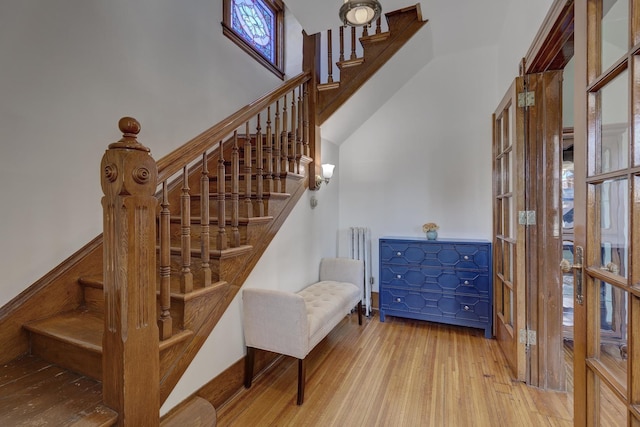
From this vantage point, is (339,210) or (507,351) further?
(339,210)

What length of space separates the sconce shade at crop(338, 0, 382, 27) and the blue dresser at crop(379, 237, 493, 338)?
2.01 metres

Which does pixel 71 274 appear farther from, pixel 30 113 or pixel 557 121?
pixel 557 121

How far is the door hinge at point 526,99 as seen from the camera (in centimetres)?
188

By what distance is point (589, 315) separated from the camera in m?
1.00

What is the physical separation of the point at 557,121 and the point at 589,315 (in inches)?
54.5

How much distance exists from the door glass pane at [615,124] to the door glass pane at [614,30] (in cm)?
7

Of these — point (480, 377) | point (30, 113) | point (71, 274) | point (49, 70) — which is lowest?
point (480, 377)

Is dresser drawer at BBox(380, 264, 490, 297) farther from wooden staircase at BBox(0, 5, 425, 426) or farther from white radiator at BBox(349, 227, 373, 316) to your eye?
wooden staircase at BBox(0, 5, 425, 426)

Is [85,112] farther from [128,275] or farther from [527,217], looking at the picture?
[527,217]

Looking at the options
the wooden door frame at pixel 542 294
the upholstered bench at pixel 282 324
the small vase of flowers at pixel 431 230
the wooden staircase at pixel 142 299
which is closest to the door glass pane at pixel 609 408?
the wooden door frame at pixel 542 294

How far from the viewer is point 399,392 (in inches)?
73.5

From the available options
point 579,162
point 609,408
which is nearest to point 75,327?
point 609,408

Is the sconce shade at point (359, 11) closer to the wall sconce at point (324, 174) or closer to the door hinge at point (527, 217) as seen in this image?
the wall sconce at point (324, 174)

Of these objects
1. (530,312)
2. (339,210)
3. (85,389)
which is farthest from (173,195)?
(530,312)
